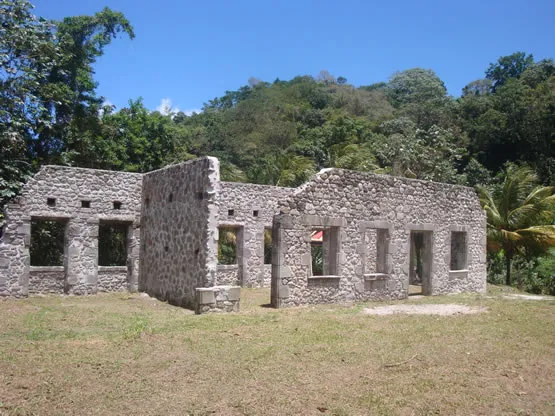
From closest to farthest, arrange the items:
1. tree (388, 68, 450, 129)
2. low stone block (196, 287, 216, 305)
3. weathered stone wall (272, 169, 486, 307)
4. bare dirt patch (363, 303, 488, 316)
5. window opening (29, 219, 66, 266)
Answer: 1. low stone block (196, 287, 216, 305)
2. bare dirt patch (363, 303, 488, 316)
3. weathered stone wall (272, 169, 486, 307)
4. window opening (29, 219, 66, 266)
5. tree (388, 68, 450, 129)

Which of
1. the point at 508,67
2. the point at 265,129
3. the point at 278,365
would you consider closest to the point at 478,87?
the point at 508,67

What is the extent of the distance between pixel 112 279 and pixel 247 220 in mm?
4908

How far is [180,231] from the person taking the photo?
1315 centimetres

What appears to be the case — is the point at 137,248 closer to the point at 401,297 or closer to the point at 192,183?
the point at 192,183

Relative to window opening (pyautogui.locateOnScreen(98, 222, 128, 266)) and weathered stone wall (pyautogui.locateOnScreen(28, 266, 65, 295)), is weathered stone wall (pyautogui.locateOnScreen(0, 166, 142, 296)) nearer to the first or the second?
weathered stone wall (pyautogui.locateOnScreen(28, 266, 65, 295))

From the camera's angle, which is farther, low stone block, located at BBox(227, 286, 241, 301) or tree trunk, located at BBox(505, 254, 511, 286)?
tree trunk, located at BBox(505, 254, 511, 286)

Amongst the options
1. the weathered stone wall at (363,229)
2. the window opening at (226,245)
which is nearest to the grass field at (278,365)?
the weathered stone wall at (363,229)

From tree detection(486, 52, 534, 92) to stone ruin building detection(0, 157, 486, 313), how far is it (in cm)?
3408

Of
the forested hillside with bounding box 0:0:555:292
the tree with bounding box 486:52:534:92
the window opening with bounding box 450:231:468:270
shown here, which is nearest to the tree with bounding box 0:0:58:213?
the forested hillside with bounding box 0:0:555:292

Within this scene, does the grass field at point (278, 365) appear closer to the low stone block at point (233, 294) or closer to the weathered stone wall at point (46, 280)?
the low stone block at point (233, 294)

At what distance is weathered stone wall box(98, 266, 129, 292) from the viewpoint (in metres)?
15.5

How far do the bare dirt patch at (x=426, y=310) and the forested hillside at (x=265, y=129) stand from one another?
749 centimetres

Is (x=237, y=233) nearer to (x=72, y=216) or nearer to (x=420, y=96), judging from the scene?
(x=72, y=216)

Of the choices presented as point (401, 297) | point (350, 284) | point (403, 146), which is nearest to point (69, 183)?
point (350, 284)
